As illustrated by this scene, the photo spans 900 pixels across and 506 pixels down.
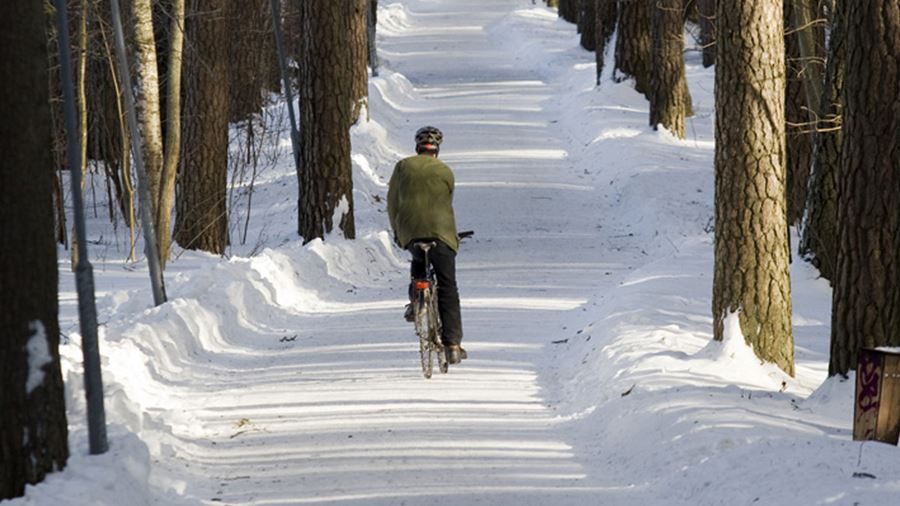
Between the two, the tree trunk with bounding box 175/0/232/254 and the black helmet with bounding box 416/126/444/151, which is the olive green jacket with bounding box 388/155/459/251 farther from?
the tree trunk with bounding box 175/0/232/254

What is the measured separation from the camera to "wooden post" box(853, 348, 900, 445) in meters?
7.66

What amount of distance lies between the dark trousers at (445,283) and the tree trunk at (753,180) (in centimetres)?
222

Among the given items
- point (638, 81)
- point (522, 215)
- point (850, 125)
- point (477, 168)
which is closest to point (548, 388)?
point (850, 125)

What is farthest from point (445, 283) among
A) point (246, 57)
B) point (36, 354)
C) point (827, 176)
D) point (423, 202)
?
point (246, 57)

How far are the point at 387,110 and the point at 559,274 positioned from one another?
17.8 m

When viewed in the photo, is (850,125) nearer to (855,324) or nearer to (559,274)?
(855,324)

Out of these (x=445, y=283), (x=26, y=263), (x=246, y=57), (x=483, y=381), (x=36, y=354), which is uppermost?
(x=26, y=263)

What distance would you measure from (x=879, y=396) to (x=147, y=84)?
11228mm

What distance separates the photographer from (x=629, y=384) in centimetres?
1025

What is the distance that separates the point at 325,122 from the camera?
18.7 m

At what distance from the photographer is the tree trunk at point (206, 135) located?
2034 centimetres

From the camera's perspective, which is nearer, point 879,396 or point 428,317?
point 879,396

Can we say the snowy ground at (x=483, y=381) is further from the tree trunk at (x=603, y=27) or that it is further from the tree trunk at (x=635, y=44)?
the tree trunk at (x=603, y=27)

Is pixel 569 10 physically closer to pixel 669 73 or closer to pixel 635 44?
pixel 635 44
